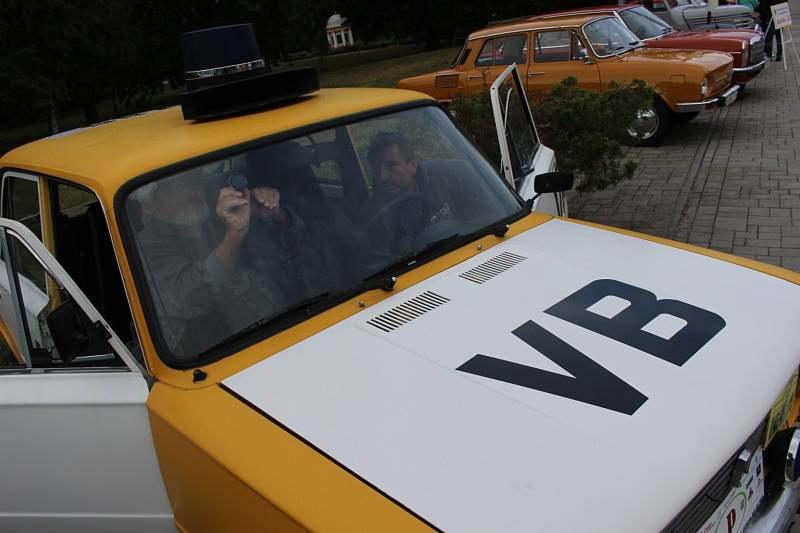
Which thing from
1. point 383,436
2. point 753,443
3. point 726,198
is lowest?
point 726,198

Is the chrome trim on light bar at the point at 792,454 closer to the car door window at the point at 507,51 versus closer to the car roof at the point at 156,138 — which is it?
the car roof at the point at 156,138

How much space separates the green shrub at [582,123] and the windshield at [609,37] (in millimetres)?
3872

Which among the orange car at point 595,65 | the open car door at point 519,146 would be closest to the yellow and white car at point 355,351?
the open car door at point 519,146

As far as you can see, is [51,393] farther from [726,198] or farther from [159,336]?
[726,198]

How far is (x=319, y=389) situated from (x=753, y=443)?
135 centimetres

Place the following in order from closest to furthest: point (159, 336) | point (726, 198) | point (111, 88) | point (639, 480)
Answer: point (639, 480)
point (159, 336)
point (726, 198)
point (111, 88)

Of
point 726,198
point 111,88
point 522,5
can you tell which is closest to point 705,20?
point 726,198

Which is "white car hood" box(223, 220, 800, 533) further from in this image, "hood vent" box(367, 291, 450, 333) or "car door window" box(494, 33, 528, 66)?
"car door window" box(494, 33, 528, 66)

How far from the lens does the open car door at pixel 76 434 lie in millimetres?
2279

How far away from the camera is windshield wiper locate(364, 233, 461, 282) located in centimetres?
274

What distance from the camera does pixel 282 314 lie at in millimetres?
2480

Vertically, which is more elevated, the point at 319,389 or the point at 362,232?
the point at 362,232

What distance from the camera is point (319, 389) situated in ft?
6.89

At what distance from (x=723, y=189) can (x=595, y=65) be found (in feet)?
10.3
